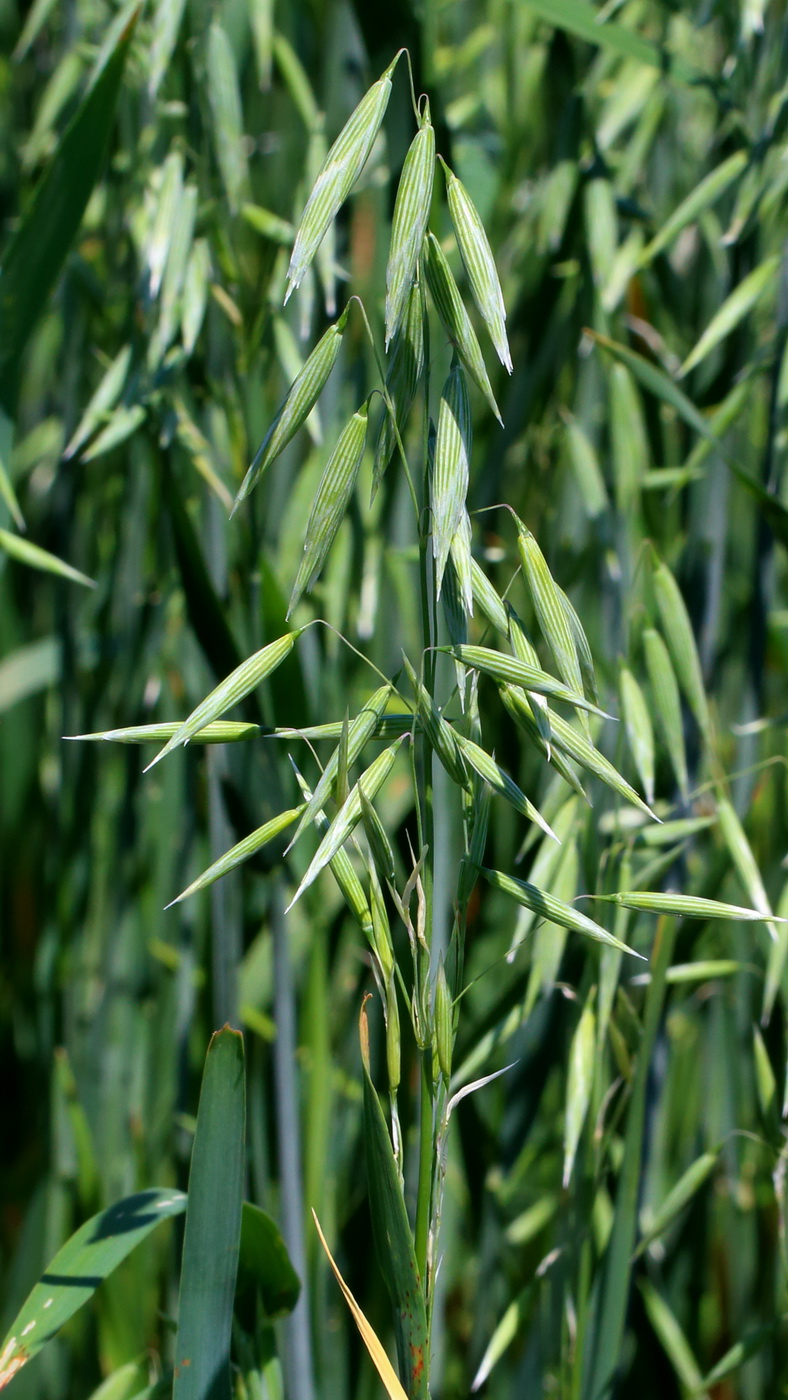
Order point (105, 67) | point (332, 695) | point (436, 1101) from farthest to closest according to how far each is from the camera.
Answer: point (332, 695) → point (105, 67) → point (436, 1101)

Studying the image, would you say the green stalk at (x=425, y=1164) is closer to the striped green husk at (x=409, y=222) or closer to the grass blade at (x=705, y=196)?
the striped green husk at (x=409, y=222)

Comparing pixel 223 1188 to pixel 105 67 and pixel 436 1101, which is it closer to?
pixel 436 1101

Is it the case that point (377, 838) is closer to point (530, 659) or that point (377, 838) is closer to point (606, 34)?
point (530, 659)

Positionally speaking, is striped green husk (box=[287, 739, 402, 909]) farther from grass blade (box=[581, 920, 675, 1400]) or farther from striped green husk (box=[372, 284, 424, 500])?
grass blade (box=[581, 920, 675, 1400])

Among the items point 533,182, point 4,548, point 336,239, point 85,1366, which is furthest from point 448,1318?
point 533,182

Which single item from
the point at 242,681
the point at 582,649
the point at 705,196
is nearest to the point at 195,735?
the point at 242,681

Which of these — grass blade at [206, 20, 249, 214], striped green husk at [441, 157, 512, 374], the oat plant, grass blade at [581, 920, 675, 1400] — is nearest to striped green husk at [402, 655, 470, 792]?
the oat plant

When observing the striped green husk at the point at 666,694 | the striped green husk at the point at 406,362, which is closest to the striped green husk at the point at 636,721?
the striped green husk at the point at 666,694
